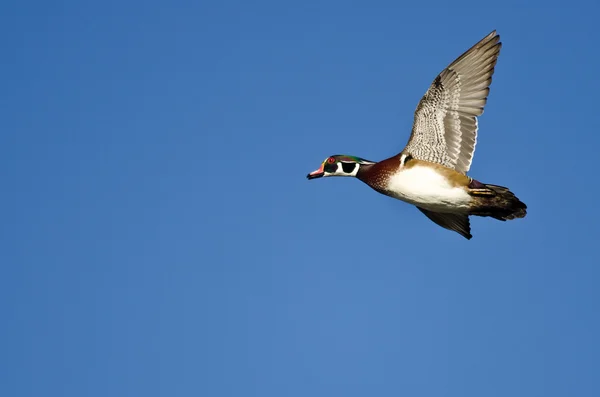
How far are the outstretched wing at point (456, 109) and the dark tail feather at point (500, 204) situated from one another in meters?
0.56

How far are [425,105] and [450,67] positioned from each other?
2.36 feet

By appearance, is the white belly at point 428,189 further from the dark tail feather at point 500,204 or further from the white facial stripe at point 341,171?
the white facial stripe at point 341,171

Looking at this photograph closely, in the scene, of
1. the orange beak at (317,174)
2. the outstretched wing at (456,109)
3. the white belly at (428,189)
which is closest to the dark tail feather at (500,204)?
the white belly at (428,189)

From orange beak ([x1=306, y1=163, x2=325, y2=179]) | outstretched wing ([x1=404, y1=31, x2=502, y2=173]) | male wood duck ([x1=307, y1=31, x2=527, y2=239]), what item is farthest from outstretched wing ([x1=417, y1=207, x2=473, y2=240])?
orange beak ([x1=306, y1=163, x2=325, y2=179])

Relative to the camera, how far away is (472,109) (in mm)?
13102

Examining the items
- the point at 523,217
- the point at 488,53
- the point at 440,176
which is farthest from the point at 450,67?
the point at 523,217

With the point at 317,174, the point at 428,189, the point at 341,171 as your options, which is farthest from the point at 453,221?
the point at 317,174

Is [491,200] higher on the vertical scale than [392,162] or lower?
lower

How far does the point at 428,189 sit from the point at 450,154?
2.23ft

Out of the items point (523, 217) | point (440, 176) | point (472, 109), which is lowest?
point (523, 217)

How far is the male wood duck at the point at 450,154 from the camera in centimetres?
1291

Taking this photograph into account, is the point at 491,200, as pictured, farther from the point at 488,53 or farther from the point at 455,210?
the point at 488,53

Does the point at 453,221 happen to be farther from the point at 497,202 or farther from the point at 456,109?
the point at 456,109

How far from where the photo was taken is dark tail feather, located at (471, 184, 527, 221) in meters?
13.0
